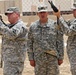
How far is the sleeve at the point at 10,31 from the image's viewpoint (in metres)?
5.14

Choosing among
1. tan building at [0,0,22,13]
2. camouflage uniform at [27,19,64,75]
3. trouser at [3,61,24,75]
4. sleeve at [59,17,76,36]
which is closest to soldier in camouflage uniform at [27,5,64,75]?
camouflage uniform at [27,19,64,75]

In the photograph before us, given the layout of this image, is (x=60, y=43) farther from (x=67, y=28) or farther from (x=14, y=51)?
(x=14, y=51)

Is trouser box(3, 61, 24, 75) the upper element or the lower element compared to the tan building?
upper

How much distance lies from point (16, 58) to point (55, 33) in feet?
2.40

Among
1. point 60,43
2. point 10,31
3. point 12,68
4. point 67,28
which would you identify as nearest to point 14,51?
point 12,68

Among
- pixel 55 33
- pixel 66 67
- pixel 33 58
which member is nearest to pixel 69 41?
pixel 55 33

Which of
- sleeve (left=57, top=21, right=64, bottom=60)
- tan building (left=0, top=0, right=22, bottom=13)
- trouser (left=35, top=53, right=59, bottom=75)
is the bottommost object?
tan building (left=0, top=0, right=22, bottom=13)

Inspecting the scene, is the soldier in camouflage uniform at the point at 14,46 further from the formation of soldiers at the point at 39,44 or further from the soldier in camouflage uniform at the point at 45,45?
the soldier in camouflage uniform at the point at 45,45

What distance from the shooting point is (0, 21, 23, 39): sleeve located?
5137 mm

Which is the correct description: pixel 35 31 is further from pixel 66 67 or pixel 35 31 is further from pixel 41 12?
pixel 66 67

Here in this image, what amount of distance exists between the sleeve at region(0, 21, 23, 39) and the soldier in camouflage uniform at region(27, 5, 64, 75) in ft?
1.49

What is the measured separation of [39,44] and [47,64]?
339 mm

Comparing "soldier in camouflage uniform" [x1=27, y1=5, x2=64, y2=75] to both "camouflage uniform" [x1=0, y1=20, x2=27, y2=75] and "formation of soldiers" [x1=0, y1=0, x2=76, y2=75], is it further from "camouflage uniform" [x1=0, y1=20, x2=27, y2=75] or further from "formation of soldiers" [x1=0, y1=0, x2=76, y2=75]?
"camouflage uniform" [x1=0, y1=20, x2=27, y2=75]

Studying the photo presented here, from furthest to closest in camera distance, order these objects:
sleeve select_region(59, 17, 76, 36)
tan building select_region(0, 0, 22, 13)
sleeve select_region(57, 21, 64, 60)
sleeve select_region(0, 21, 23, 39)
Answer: tan building select_region(0, 0, 22, 13) < sleeve select_region(57, 21, 64, 60) < sleeve select_region(59, 17, 76, 36) < sleeve select_region(0, 21, 23, 39)
